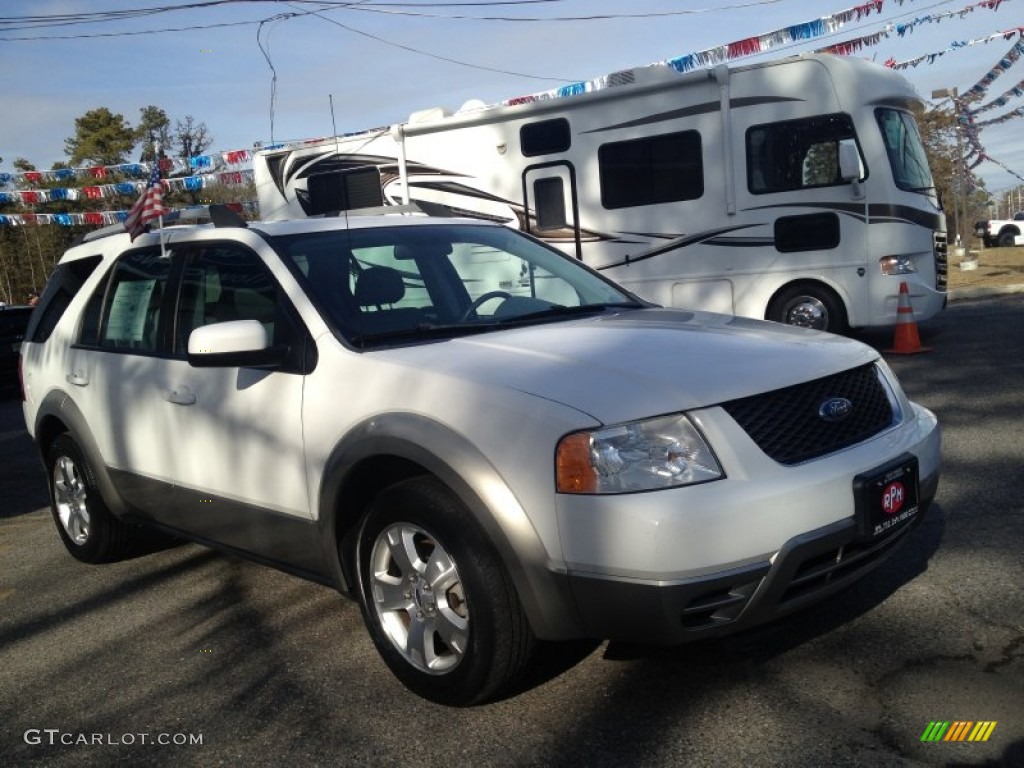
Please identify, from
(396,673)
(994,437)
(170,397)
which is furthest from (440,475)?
(994,437)

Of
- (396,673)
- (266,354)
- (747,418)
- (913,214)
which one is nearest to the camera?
(747,418)

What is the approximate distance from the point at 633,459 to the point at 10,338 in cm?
1505

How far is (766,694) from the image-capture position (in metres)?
3.14

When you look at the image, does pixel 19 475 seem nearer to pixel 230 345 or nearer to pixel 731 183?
pixel 230 345

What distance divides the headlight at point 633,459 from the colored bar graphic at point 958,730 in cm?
96

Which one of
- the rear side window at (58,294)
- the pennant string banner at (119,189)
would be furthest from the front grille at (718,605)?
the pennant string banner at (119,189)

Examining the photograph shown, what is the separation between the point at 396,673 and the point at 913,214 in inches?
340

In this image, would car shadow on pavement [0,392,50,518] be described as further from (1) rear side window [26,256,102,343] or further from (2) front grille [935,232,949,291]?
(2) front grille [935,232,949,291]

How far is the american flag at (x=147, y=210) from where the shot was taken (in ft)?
15.9

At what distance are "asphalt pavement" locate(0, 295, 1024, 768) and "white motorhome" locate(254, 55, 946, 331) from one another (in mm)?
5785

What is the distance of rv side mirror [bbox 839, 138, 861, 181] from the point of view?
993 centimetres

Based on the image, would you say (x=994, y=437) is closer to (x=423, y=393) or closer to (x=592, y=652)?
(x=592, y=652)

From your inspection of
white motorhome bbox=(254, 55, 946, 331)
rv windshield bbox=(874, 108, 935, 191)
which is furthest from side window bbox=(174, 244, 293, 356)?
rv windshield bbox=(874, 108, 935, 191)

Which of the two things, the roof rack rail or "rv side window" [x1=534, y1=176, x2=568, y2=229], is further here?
"rv side window" [x1=534, y1=176, x2=568, y2=229]
